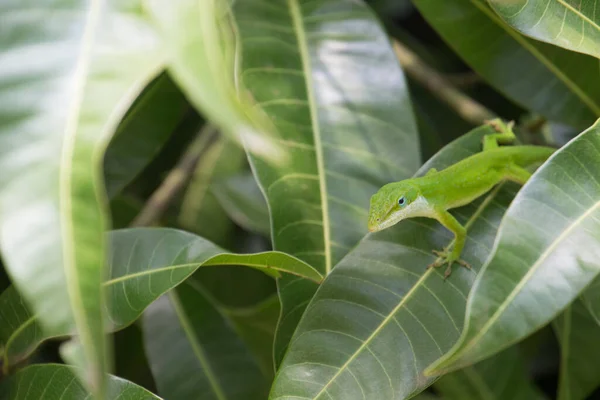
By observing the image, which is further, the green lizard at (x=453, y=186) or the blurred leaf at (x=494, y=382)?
the blurred leaf at (x=494, y=382)

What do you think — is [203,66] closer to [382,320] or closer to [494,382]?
[382,320]

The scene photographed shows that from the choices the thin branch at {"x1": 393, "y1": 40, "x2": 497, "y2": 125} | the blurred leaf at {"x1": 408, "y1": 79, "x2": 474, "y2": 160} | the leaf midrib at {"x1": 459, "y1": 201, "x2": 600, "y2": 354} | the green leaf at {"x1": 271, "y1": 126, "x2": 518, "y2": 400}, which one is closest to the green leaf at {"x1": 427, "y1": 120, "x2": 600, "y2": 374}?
the leaf midrib at {"x1": 459, "y1": 201, "x2": 600, "y2": 354}

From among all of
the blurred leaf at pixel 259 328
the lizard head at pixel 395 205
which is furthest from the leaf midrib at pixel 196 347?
the lizard head at pixel 395 205

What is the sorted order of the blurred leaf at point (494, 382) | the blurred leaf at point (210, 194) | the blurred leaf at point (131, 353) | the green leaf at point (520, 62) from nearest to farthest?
the green leaf at point (520, 62) < the blurred leaf at point (494, 382) < the blurred leaf at point (131, 353) < the blurred leaf at point (210, 194)

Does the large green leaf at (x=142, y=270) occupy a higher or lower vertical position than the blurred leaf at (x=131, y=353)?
higher

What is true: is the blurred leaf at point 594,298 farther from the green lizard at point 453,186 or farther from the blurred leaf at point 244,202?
the blurred leaf at point 244,202

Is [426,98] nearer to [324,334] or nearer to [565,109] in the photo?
[565,109]

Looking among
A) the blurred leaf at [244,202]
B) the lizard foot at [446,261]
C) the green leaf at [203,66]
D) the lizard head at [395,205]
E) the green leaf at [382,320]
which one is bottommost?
the blurred leaf at [244,202]

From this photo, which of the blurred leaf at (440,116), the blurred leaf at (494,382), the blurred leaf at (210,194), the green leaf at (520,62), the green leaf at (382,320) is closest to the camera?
the green leaf at (382,320)
